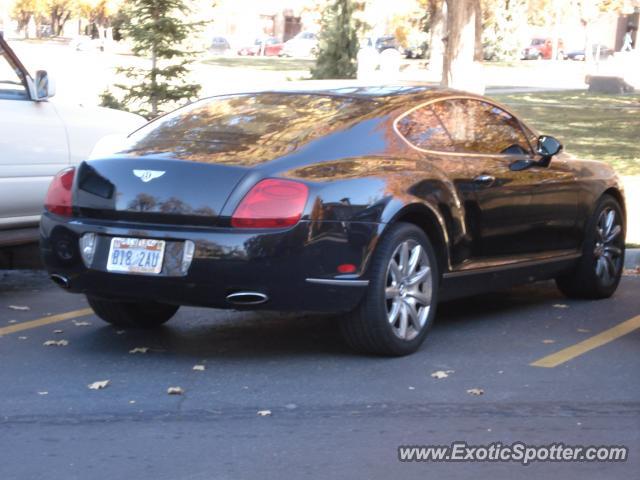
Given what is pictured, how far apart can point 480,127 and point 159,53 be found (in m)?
9.91

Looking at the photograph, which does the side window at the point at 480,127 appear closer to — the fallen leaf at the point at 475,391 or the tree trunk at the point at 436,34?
the fallen leaf at the point at 475,391

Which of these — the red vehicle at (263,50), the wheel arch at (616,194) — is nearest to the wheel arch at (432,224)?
the wheel arch at (616,194)

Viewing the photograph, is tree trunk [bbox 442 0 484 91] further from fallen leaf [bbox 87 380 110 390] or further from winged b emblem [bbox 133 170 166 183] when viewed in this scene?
fallen leaf [bbox 87 380 110 390]

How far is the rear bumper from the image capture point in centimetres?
615

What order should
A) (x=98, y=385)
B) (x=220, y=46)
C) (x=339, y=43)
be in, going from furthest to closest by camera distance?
(x=220, y=46) → (x=339, y=43) → (x=98, y=385)

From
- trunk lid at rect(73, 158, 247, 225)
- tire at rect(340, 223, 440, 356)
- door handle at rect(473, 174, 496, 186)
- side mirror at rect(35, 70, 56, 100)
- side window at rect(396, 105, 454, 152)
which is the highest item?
side mirror at rect(35, 70, 56, 100)

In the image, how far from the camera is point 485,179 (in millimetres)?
7352

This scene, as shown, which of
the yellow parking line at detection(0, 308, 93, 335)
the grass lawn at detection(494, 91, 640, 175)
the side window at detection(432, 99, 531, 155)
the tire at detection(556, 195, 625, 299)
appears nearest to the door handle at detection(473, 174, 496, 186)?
the side window at detection(432, 99, 531, 155)

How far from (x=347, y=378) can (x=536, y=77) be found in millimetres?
46144

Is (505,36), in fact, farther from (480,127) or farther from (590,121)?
(480,127)

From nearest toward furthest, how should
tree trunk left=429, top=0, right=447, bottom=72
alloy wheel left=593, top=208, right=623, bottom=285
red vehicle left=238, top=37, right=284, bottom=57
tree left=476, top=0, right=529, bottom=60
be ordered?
alloy wheel left=593, top=208, right=623, bottom=285
tree trunk left=429, top=0, right=447, bottom=72
tree left=476, top=0, right=529, bottom=60
red vehicle left=238, top=37, right=284, bottom=57

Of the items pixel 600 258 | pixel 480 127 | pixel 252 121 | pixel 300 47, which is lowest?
pixel 300 47

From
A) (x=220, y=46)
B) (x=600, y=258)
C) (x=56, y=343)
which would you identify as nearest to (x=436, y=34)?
(x=220, y=46)

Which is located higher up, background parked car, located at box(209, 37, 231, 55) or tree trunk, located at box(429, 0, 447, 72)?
tree trunk, located at box(429, 0, 447, 72)
